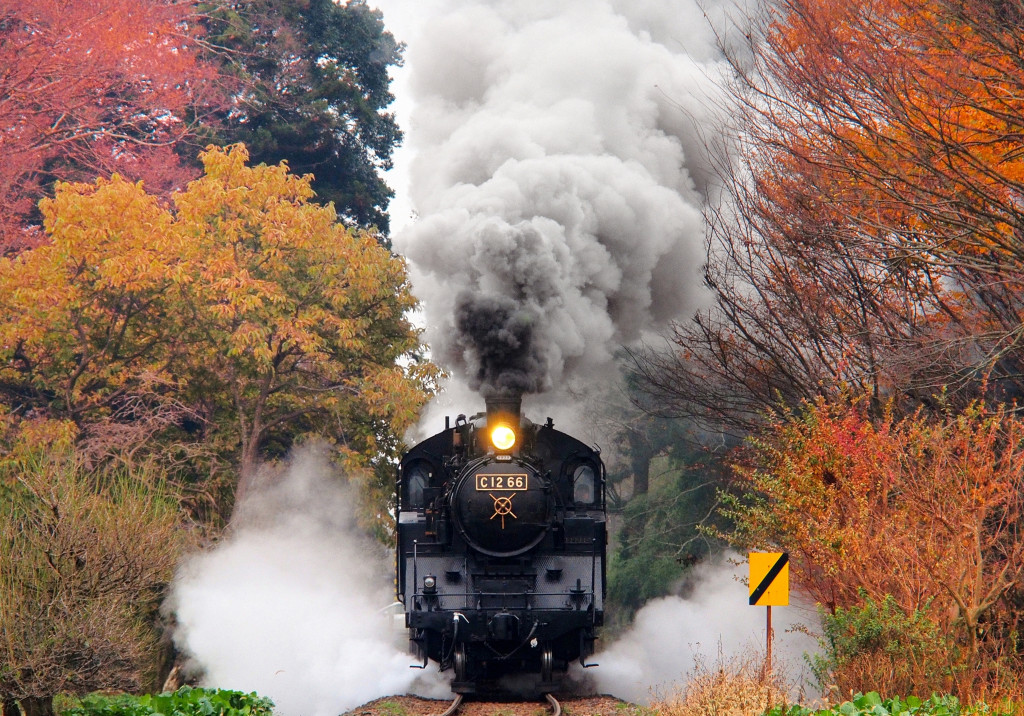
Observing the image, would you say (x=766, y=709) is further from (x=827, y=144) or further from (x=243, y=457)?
(x=243, y=457)

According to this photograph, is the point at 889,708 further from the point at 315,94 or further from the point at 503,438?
the point at 315,94

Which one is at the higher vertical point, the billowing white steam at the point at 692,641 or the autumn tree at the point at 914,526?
the autumn tree at the point at 914,526

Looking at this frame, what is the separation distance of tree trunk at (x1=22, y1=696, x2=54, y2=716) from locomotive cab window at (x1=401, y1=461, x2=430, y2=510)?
4247 millimetres

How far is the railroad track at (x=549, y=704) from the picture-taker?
11188mm

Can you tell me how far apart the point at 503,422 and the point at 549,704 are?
2949 millimetres

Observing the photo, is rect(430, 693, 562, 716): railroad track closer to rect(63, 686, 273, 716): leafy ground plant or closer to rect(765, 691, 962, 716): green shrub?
rect(63, 686, 273, 716): leafy ground plant

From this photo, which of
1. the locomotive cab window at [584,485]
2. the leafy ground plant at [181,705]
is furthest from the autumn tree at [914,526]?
the leafy ground plant at [181,705]

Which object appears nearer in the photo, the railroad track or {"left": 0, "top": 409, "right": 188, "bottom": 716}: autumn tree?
{"left": 0, "top": 409, "right": 188, "bottom": 716}: autumn tree

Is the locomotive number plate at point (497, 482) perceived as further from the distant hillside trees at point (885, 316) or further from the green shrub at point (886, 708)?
the green shrub at point (886, 708)

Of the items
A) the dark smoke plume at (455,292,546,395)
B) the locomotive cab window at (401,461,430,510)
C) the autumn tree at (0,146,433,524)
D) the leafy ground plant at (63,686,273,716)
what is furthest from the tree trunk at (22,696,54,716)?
the autumn tree at (0,146,433,524)

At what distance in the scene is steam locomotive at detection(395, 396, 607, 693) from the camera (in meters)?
12.0

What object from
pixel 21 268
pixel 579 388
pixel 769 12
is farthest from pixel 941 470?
pixel 579 388

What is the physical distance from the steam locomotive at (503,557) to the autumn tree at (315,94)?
17779 mm

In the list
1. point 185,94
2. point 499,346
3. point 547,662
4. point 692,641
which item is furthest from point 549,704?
point 185,94
